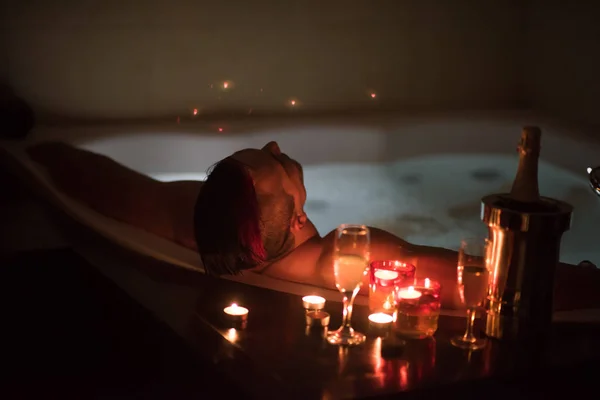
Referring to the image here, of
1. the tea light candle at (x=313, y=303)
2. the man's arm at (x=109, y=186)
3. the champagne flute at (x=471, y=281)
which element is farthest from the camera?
the man's arm at (x=109, y=186)

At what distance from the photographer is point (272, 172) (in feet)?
3.76

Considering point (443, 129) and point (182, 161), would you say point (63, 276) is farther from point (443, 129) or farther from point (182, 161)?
point (443, 129)

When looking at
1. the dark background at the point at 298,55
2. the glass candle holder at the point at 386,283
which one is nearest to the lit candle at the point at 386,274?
the glass candle holder at the point at 386,283

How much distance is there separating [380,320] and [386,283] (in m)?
0.06

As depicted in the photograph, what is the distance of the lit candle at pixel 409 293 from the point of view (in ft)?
2.78

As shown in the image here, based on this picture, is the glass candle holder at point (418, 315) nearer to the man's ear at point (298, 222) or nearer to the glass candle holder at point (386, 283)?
the glass candle holder at point (386, 283)

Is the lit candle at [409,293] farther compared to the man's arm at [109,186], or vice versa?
the man's arm at [109,186]

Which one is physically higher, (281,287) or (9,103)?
(9,103)

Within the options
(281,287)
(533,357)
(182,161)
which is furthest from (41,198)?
(533,357)

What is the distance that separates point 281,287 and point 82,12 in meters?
1.17

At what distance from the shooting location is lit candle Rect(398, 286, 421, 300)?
2.78 ft

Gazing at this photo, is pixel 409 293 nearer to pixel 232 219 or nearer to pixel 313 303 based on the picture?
pixel 313 303

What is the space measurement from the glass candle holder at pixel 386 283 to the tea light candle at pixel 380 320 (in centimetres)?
3

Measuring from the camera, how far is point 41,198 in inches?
67.6
